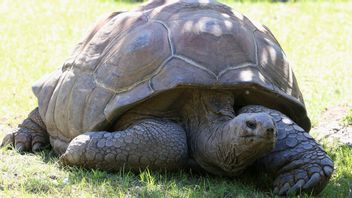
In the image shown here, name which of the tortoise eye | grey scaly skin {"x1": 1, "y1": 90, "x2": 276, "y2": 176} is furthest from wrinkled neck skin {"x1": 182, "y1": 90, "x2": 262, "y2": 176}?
the tortoise eye

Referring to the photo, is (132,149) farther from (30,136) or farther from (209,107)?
(30,136)

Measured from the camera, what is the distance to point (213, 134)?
4.23 metres

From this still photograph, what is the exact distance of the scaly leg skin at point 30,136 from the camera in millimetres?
5047

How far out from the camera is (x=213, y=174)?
438cm

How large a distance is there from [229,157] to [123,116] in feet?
2.52

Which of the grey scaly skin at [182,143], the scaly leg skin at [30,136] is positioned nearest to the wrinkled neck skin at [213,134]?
the grey scaly skin at [182,143]

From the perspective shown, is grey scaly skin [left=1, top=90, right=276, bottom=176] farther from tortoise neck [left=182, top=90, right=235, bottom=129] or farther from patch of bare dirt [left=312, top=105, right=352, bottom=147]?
patch of bare dirt [left=312, top=105, right=352, bottom=147]

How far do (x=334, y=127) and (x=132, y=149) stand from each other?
2080mm

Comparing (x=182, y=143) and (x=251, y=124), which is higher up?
(x=251, y=124)

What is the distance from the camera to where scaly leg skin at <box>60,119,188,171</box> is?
4.21 m

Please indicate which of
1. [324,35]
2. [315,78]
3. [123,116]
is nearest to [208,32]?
[123,116]

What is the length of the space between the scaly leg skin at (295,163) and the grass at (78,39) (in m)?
0.12

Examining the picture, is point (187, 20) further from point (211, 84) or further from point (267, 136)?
point (267, 136)

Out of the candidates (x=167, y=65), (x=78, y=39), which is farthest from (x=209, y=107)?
(x=78, y=39)
